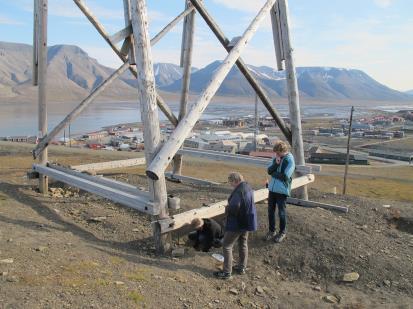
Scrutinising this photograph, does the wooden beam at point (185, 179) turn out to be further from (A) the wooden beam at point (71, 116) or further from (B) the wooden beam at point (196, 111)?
(B) the wooden beam at point (196, 111)

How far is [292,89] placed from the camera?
31.1ft

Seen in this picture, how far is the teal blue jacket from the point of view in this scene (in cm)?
709

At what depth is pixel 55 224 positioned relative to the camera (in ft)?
24.3

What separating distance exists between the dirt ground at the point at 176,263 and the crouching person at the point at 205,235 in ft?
0.49

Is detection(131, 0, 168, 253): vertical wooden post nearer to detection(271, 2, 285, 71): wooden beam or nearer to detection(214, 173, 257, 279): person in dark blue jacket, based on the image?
detection(214, 173, 257, 279): person in dark blue jacket

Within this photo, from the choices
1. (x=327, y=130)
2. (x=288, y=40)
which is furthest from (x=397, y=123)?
(x=288, y=40)

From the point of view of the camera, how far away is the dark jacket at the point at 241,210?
19.5ft

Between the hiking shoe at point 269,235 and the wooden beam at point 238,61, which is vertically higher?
the wooden beam at point 238,61

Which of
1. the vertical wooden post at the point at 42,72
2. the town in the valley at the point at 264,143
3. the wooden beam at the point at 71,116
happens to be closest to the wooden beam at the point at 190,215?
the wooden beam at the point at 71,116

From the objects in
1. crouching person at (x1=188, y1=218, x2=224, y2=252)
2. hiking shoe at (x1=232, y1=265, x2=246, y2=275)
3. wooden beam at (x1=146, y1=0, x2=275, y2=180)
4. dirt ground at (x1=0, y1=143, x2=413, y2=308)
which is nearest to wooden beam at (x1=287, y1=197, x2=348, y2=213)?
dirt ground at (x1=0, y1=143, x2=413, y2=308)

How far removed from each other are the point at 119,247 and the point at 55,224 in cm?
144

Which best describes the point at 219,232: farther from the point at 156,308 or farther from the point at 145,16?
the point at 145,16

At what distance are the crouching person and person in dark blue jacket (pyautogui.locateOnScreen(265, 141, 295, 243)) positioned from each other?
88 centimetres

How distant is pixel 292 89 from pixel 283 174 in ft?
9.89
